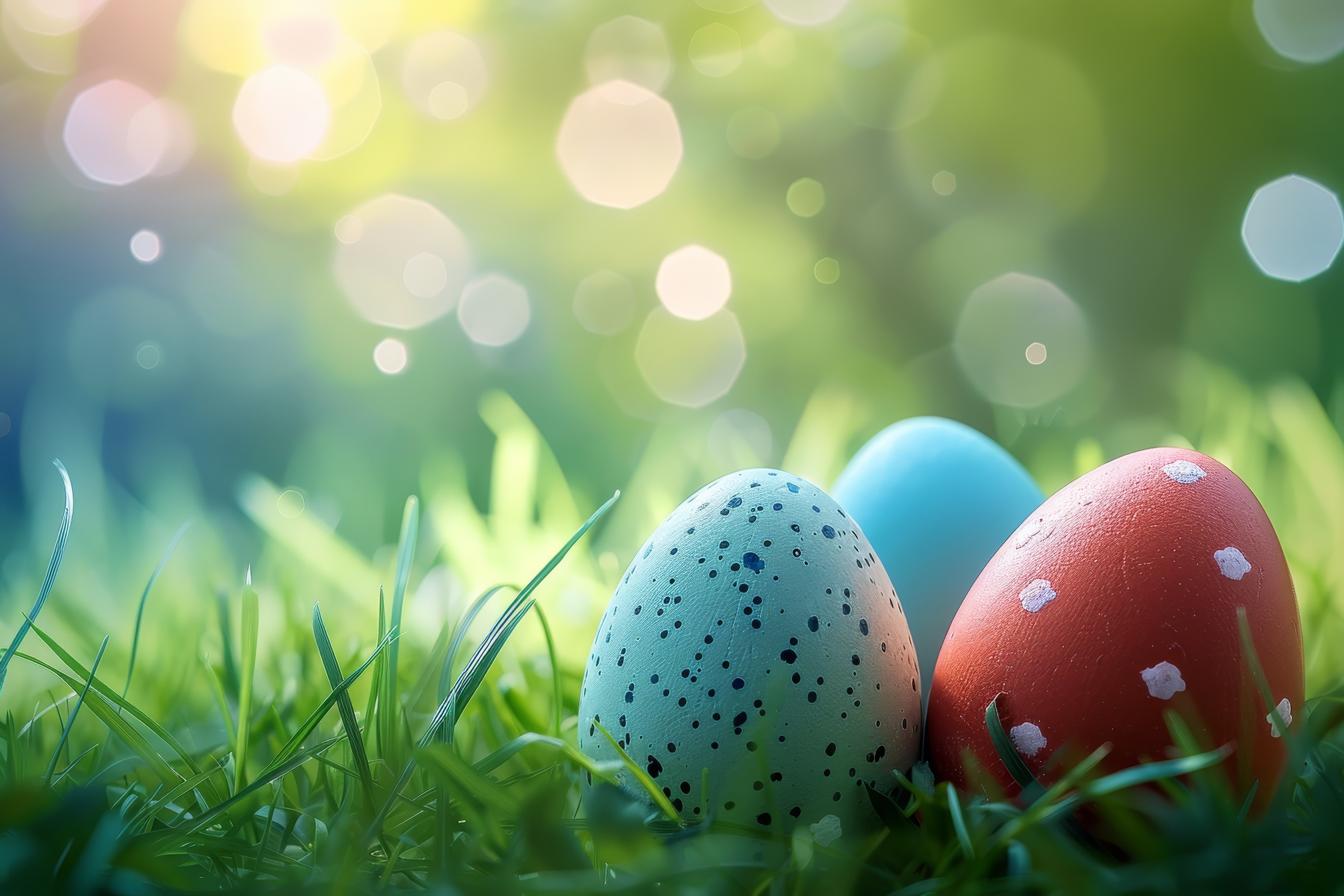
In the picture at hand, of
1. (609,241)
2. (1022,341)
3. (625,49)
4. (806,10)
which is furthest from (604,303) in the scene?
(1022,341)

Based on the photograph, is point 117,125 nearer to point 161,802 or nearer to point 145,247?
point 145,247

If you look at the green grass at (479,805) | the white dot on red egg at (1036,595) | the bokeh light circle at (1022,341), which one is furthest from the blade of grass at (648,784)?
the bokeh light circle at (1022,341)

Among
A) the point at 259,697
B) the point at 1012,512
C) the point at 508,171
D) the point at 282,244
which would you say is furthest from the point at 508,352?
the point at 1012,512

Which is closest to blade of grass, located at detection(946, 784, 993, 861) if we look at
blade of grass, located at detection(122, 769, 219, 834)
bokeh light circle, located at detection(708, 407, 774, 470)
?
blade of grass, located at detection(122, 769, 219, 834)

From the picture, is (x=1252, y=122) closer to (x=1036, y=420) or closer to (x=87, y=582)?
(x=1036, y=420)

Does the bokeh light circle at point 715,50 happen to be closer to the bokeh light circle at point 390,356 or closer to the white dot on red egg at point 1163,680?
the bokeh light circle at point 390,356
